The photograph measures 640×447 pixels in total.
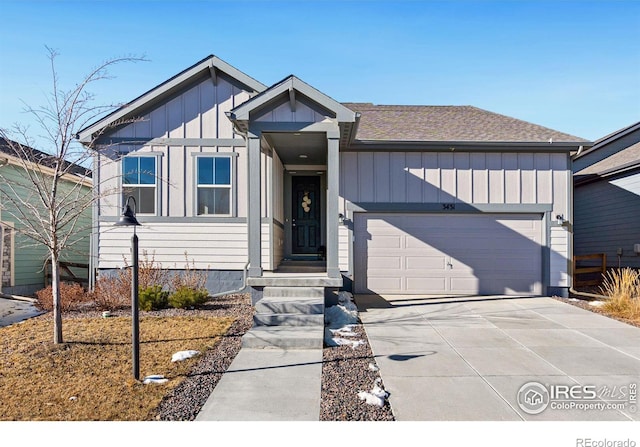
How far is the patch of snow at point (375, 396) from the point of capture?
3.94m

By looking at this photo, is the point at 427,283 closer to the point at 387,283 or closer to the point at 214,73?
the point at 387,283

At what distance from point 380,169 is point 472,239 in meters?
2.90

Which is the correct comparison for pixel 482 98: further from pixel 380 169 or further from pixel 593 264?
pixel 593 264

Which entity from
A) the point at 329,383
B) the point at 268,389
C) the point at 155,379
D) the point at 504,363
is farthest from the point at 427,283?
the point at 155,379

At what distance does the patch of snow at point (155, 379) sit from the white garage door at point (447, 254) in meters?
6.46

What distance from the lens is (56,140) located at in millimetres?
5809

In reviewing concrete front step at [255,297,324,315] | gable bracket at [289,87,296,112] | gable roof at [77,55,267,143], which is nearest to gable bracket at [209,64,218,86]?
gable roof at [77,55,267,143]

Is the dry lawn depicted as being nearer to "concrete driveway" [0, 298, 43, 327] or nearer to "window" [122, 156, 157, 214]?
"concrete driveway" [0, 298, 43, 327]

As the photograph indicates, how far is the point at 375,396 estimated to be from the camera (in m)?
4.05

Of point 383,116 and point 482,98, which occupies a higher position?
point 482,98

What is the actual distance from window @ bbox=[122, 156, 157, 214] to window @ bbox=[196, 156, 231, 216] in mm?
1071

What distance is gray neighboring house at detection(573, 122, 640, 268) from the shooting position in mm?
12516

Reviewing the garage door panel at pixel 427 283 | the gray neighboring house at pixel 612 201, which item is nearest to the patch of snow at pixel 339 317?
the garage door panel at pixel 427 283
